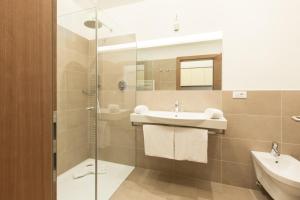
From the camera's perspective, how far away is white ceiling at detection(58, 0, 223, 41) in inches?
76.6

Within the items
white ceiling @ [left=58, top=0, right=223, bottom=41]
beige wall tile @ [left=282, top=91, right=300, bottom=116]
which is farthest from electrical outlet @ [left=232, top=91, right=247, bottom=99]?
white ceiling @ [left=58, top=0, right=223, bottom=41]

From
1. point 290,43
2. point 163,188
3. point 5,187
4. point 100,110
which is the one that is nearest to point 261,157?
point 163,188

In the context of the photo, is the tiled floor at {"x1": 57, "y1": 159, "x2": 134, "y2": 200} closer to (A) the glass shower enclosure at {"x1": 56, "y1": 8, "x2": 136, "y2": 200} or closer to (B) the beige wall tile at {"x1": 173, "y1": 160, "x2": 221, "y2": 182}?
(A) the glass shower enclosure at {"x1": 56, "y1": 8, "x2": 136, "y2": 200}

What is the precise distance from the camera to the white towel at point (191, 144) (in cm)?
165

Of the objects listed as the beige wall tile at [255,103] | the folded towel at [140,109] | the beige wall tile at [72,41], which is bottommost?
Result: the folded towel at [140,109]

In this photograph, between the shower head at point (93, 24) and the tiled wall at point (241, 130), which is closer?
the tiled wall at point (241, 130)

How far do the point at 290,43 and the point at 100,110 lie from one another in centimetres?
220

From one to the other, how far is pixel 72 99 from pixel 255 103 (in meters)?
2.18

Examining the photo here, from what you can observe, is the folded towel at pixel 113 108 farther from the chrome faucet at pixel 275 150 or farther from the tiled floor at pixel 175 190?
the chrome faucet at pixel 275 150

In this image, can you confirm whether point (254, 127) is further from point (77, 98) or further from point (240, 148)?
point (77, 98)

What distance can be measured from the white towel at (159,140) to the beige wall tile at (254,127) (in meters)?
0.69

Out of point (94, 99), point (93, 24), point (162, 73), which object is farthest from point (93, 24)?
point (162, 73)

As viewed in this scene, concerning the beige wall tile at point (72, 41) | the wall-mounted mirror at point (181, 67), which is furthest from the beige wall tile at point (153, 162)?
the beige wall tile at point (72, 41)

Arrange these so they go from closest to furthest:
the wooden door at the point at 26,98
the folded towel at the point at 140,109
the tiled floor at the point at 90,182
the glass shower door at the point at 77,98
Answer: the wooden door at the point at 26,98 → the tiled floor at the point at 90,182 → the glass shower door at the point at 77,98 → the folded towel at the point at 140,109
